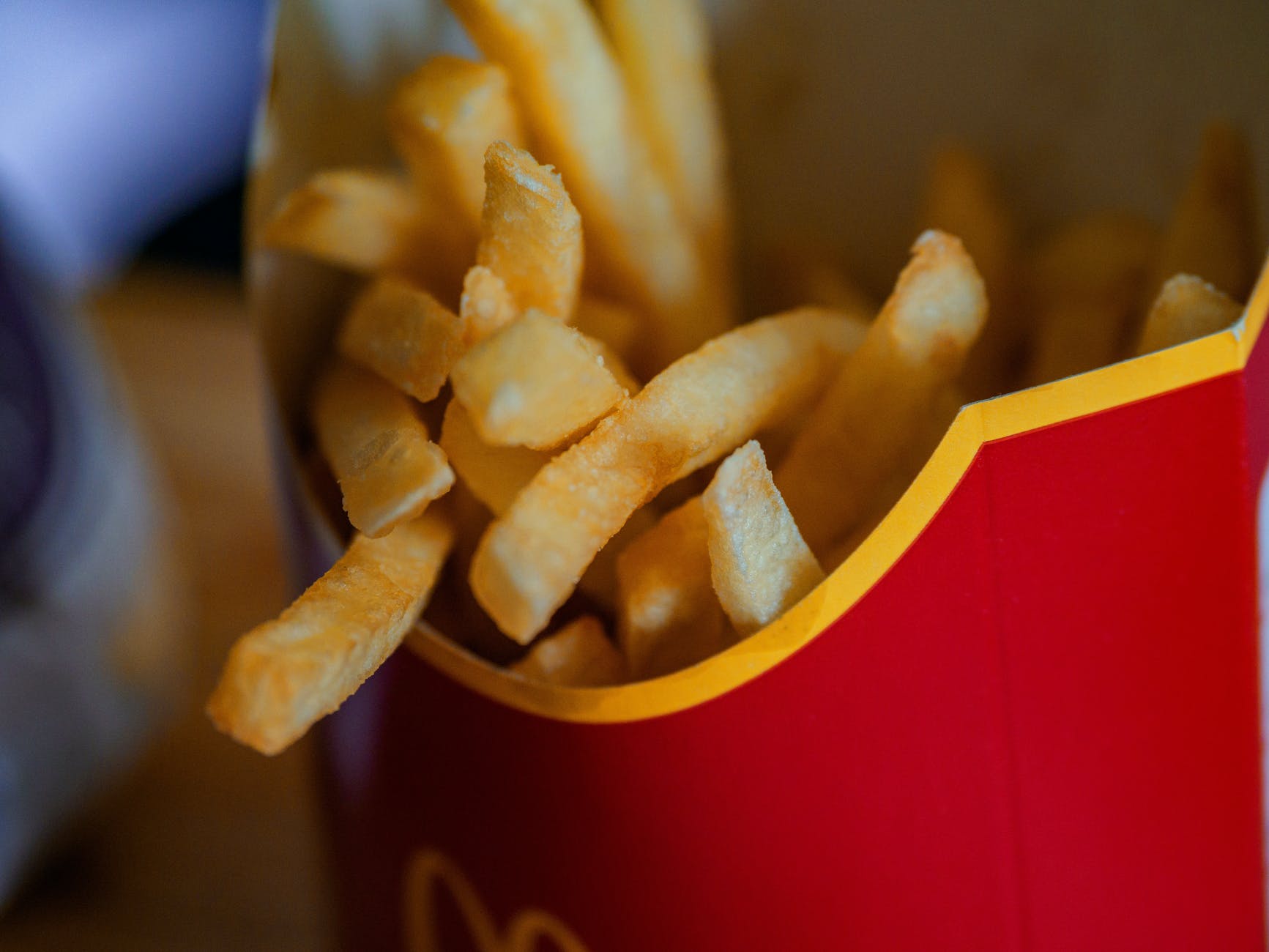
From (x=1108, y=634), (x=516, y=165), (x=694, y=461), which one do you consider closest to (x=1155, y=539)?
(x=1108, y=634)

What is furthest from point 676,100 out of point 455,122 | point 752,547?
point 752,547

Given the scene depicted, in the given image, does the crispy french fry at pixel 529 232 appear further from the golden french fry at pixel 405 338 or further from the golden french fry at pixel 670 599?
the golden french fry at pixel 670 599

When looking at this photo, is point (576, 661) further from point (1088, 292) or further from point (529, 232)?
point (1088, 292)

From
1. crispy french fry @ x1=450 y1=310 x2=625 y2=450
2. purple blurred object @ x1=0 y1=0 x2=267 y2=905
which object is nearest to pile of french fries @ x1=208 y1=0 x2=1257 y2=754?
crispy french fry @ x1=450 y1=310 x2=625 y2=450

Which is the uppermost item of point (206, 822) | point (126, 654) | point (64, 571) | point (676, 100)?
point (676, 100)

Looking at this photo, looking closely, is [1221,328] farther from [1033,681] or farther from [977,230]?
[977,230]

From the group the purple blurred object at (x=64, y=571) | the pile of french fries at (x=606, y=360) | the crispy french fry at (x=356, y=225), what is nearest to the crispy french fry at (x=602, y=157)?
the pile of french fries at (x=606, y=360)
